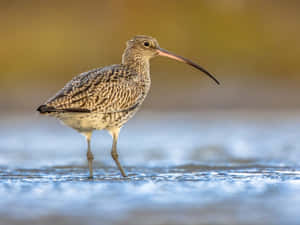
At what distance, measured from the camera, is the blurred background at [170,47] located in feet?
60.6

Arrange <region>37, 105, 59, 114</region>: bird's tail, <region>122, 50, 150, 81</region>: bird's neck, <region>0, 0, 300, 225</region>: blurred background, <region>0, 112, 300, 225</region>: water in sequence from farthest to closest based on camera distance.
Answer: <region>122, 50, 150, 81</region>: bird's neck → <region>37, 105, 59, 114</region>: bird's tail → <region>0, 0, 300, 225</region>: blurred background → <region>0, 112, 300, 225</region>: water

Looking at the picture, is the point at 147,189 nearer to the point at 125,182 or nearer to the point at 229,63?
the point at 125,182

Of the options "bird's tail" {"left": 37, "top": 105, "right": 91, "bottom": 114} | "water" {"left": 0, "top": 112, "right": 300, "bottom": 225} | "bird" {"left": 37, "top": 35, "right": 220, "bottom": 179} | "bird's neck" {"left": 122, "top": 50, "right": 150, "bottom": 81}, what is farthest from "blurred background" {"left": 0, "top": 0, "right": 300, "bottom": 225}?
"bird's neck" {"left": 122, "top": 50, "right": 150, "bottom": 81}

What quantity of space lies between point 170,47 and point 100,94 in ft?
44.4

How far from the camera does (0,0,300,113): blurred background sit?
18.5 m

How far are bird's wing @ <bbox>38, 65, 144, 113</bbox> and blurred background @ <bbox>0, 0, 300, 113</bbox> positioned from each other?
881 centimetres

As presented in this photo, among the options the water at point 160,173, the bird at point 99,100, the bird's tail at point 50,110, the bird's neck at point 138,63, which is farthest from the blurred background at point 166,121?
the bird's neck at point 138,63

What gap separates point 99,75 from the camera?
8453 millimetres

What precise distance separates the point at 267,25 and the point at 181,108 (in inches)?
273

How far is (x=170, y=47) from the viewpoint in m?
21.6

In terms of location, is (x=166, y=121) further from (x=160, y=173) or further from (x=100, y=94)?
(x=100, y=94)

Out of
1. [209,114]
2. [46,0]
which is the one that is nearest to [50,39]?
[46,0]

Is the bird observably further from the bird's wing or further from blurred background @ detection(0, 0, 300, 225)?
blurred background @ detection(0, 0, 300, 225)

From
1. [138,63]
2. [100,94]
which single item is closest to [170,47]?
[138,63]
